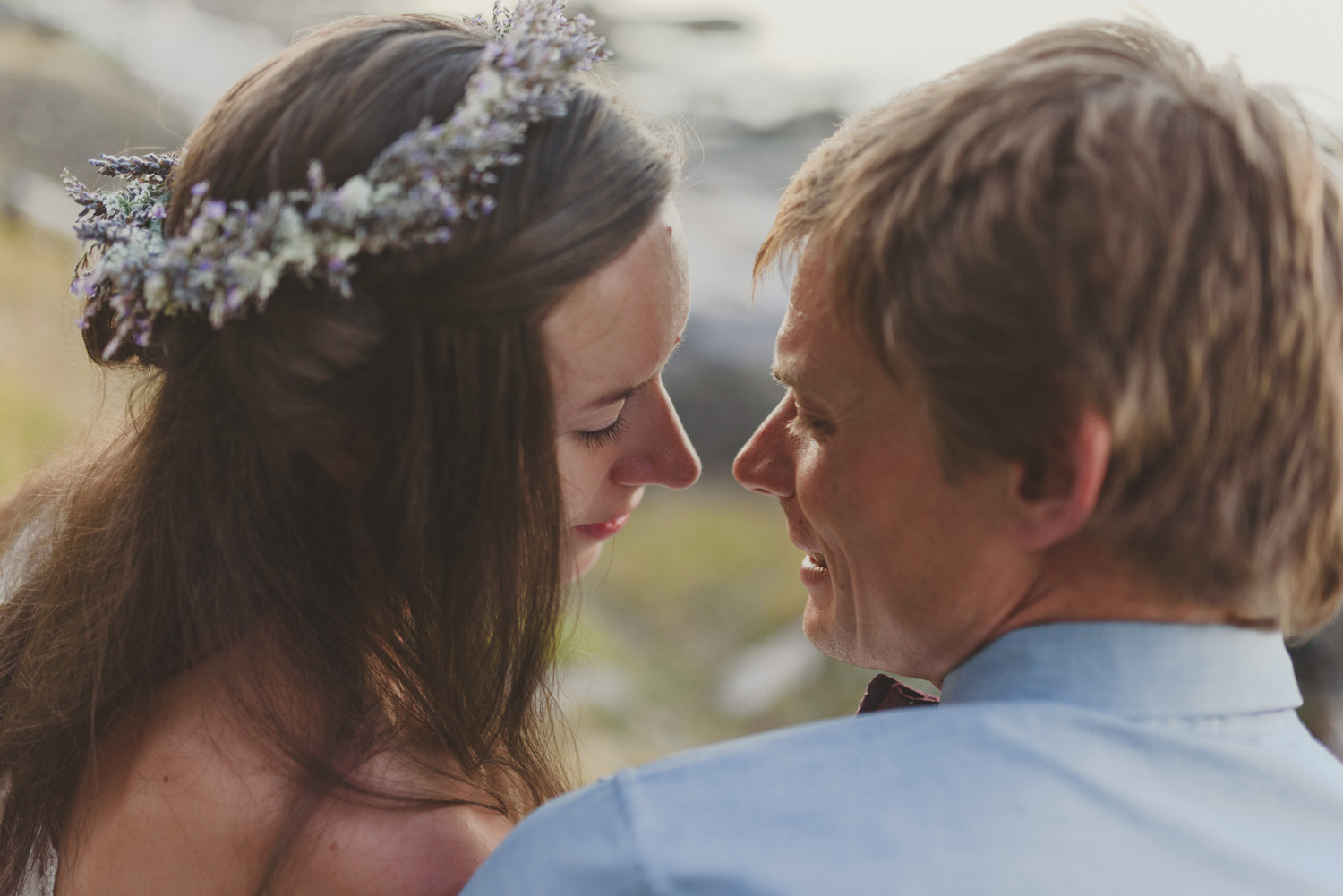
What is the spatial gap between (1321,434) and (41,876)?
6.35 ft

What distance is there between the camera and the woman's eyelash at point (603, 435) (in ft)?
5.07

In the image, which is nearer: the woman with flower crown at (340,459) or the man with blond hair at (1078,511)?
the man with blond hair at (1078,511)

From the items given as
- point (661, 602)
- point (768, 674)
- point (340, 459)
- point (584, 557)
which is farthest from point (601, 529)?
point (661, 602)

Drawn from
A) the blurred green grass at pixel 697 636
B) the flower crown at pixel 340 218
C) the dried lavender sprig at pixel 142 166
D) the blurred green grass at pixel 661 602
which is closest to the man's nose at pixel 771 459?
the flower crown at pixel 340 218

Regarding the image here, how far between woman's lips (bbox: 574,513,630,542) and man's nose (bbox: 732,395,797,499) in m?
0.31

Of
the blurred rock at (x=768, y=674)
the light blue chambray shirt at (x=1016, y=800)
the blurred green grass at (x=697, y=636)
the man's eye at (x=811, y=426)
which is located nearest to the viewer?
the light blue chambray shirt at (x=1016, y=800)

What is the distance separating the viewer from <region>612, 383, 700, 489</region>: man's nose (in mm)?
1687

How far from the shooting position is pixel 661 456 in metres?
1.71

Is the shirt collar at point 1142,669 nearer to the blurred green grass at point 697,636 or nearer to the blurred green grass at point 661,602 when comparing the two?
the blurred green grass at point 661,602

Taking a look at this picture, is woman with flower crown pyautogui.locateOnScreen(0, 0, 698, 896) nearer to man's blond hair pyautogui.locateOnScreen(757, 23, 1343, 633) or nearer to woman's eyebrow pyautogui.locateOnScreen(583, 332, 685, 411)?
woman's eyebrow pyautogui.locateOnScreen(583, 332, 685, 411)

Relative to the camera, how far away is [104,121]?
471 centimetres

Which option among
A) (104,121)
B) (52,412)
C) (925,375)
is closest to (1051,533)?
(925,375)

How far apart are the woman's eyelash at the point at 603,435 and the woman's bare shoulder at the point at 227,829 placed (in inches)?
22.1

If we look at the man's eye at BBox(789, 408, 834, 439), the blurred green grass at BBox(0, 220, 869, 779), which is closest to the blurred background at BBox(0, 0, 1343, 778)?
the blurred green grass at BBox(0, 220, 869, 779)
